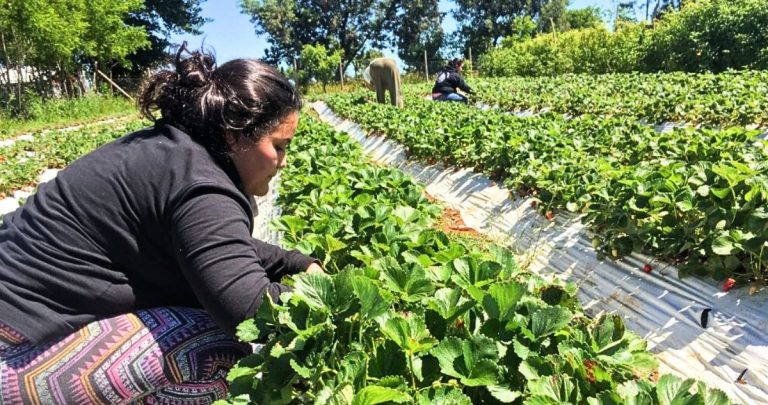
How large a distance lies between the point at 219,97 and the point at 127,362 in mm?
832

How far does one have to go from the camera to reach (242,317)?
1468 millimetres

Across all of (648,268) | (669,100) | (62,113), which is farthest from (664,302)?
(62,113)

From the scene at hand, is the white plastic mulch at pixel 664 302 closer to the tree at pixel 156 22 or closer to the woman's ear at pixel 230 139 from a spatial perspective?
the woman's ear at pixel 230 139

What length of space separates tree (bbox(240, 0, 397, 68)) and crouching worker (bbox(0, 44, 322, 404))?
140ft

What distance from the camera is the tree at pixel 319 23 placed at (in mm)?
43000

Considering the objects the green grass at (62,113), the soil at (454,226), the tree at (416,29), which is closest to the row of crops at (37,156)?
the green grass at (62,113)

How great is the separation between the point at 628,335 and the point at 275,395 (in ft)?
2.91

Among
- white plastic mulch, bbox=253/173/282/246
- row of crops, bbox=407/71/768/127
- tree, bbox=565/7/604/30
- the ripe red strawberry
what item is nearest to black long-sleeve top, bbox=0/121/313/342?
the ripe red strawberry

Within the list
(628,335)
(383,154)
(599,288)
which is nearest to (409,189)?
(599,288)

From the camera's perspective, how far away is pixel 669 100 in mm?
7797

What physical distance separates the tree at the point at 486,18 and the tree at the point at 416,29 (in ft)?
9.74

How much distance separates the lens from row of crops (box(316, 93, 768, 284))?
2697 millimetres

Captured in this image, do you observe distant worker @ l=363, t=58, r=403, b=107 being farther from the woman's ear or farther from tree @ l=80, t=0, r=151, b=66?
tree @ l=80, t=0, r=151, b=66

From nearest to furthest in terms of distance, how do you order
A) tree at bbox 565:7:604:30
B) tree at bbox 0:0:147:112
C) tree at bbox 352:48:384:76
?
tree at bbox 0:0:147:112 → tree at bbox 352:48:384:76 → tree at bbox 565:7:604:30
